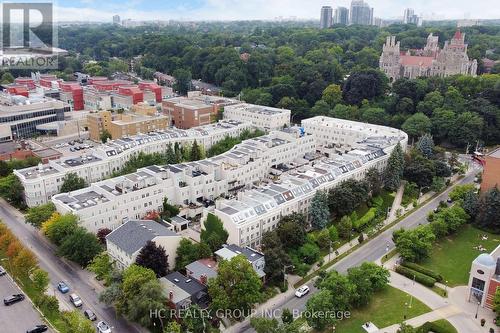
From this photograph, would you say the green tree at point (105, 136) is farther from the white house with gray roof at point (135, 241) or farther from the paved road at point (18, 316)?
the paved road at point (18, 316)

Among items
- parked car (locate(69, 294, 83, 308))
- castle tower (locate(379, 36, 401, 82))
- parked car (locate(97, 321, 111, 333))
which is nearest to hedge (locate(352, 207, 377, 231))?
parked car (locate(97, 321, 111, 333))

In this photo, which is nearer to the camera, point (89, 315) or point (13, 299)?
point (89, 315)

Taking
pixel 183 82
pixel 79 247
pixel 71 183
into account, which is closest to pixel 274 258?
pixel 79 247

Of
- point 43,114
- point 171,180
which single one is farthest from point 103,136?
point 171,180

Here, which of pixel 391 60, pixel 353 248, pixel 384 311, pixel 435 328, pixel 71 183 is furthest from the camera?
pixel 391 60

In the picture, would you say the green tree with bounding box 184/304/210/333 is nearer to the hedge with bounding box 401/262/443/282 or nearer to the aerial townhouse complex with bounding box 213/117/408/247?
the aerial townhouse complex with bounding box 213/117/408/247

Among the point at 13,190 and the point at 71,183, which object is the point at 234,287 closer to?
the point at 71,183

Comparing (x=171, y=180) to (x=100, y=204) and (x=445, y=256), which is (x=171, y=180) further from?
(x=445, y=256)

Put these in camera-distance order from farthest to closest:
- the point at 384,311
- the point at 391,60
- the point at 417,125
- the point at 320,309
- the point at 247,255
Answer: the point at 391,60
the point at 417,125
the point at 247,255
the point at 384,311
the point at 320,309
